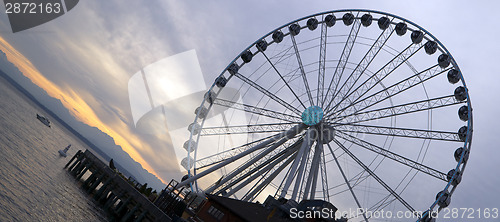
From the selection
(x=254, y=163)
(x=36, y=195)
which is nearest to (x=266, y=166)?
(x=254, y=163)

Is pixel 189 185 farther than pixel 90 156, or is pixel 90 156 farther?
pixel 90 156

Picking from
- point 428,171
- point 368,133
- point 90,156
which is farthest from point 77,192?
point 428,171

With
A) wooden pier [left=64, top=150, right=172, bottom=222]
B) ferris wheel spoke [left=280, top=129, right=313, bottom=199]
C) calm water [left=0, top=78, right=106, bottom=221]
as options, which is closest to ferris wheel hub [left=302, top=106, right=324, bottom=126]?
ferris wheel spoke [left=280, top=129, right=313, bottom=199]

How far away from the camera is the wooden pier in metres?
39.9

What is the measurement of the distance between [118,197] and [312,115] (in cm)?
2555

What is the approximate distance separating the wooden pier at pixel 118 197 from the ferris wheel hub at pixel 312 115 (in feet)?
51.6

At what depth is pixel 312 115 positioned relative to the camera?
38.3 metres

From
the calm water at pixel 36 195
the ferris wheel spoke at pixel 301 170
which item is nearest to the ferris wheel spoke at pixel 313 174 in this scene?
the ferris wheel spoke at pixel 301 170

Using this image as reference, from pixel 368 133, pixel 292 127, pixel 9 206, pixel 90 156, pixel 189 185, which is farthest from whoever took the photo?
pixel 90 156

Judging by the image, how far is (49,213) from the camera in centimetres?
3719

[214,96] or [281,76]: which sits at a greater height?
[281,76]

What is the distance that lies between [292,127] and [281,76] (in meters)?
5.25

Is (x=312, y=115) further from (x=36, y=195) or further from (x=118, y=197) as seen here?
(x=36, y=195)

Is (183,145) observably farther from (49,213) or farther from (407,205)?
(407,205)
